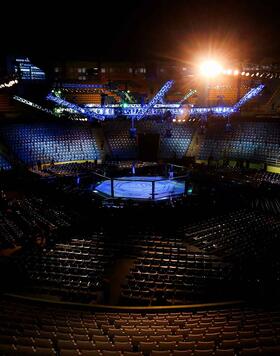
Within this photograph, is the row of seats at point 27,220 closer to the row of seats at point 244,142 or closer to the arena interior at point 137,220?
the arena interior at point 137,220

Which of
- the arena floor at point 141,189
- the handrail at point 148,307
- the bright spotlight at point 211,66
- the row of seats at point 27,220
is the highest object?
the bright spotlight at point 211,66

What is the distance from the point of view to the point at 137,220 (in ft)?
64.2

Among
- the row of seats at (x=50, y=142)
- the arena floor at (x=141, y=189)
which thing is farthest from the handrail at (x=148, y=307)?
the row of seats at (x=50, y=142)

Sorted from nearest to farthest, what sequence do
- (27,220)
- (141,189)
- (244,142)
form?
(27,220) → (141,189) → (244,142)

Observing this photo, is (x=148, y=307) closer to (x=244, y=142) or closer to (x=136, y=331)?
(x=136, y=331)

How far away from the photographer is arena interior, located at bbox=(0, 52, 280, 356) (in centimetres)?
886

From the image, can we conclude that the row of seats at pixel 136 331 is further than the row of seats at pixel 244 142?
No

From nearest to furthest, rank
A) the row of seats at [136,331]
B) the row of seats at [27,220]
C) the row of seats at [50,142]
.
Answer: the row of seats at [136,331] → the row of seats at [27,220] → the row of seats at [50,142]

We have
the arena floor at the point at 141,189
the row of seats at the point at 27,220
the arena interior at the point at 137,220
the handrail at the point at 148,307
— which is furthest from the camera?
the arena floor at the point at 141,189

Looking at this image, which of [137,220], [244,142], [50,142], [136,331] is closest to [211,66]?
[137,220]

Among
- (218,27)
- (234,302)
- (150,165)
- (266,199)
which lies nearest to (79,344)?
(234,302)

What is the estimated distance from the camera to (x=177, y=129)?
120 feet

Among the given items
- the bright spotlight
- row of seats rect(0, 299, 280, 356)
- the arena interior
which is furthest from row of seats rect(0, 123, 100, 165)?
row of seats rect(0, 299, 280, 356)

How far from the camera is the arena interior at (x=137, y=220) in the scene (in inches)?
349
